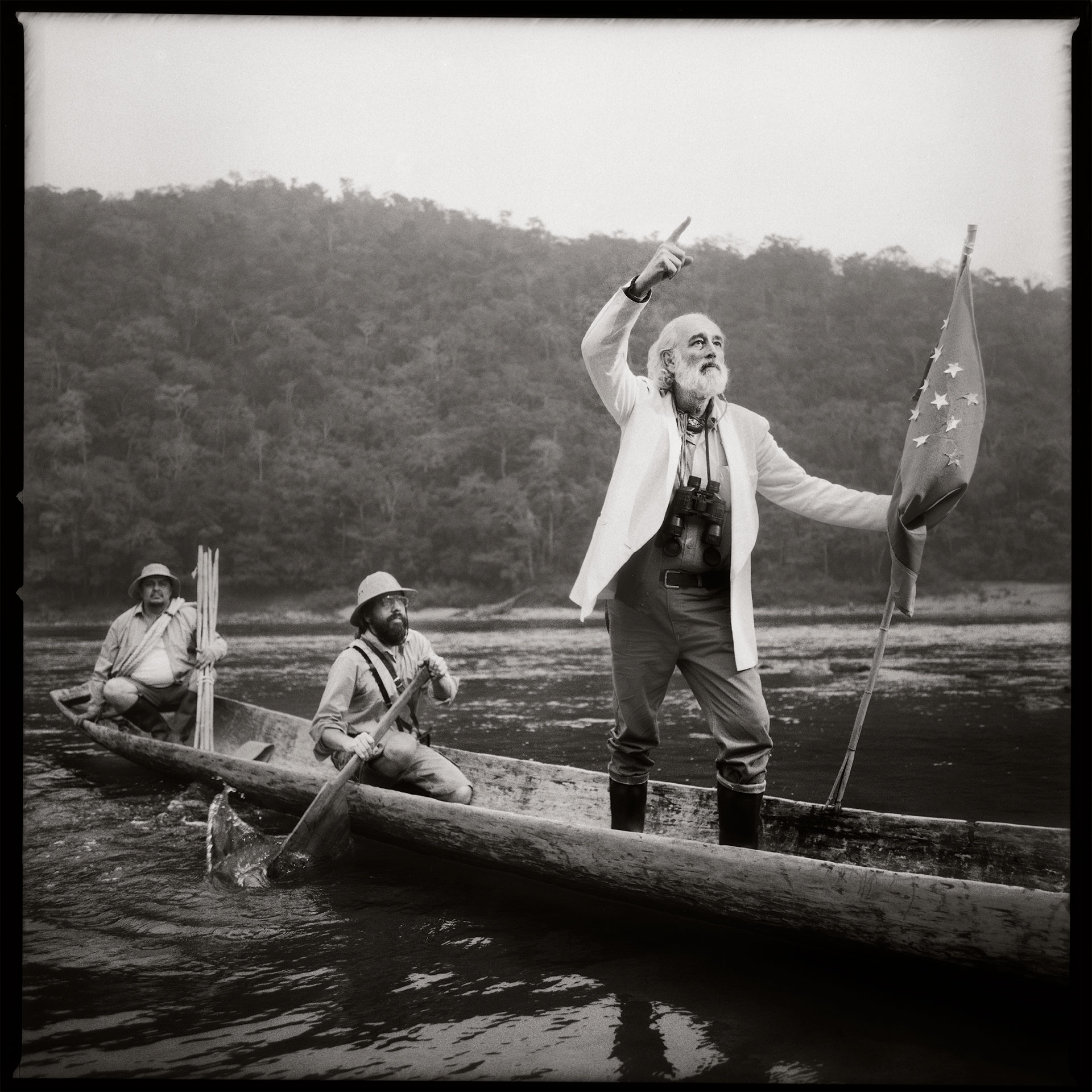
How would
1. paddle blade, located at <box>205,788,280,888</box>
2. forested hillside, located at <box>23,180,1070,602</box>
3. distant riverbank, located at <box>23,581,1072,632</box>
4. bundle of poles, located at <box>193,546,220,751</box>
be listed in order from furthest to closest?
distant riverbank, located at <box>23,581,1072,632</box>, forested hillside, located at <box>23,180,1070,602</box>, bundle of poles, located at <box>193,546,220,751</box>, paddle blade, located at <box>205,788,280,888</box>

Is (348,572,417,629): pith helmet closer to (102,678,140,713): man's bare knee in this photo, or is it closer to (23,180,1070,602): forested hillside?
(102,678,140,713): man's bare knee

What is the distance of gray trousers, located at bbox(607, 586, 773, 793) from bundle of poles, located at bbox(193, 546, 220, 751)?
3.18 meters

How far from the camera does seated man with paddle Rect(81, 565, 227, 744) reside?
228 inches

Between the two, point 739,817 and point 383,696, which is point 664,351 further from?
point 383,696

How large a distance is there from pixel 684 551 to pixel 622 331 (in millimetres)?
690

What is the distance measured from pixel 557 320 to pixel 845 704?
21.6 ft

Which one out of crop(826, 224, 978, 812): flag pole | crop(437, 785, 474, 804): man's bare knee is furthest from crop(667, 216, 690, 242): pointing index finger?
crop(437, 785, 474, 804): man's bare knee

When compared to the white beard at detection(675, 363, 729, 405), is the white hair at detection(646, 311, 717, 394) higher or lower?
higher

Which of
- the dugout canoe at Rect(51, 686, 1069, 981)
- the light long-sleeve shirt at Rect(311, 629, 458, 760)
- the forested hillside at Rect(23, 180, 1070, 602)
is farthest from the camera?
the forested hillside at Rect(23, 180, 1070, 602)

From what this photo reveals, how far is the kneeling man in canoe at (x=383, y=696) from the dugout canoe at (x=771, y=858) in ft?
0.81

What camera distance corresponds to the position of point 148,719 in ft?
19.4

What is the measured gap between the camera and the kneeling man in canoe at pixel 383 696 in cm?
395

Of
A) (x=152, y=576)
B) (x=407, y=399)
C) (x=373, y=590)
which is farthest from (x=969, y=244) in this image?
(x=407, y=399)

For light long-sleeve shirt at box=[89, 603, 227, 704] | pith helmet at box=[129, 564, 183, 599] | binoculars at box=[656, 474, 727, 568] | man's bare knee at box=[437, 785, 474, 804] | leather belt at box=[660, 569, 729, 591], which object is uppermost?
Result: binoculars at box=[656, 474, 727, 568]
